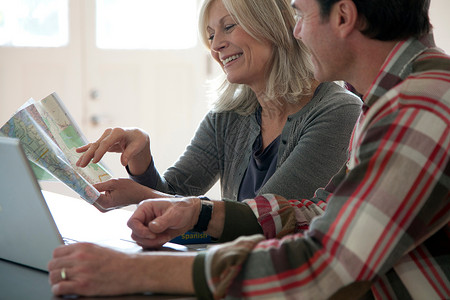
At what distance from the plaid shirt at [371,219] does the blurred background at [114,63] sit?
264 centimetres

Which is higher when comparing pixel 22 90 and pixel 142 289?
pixel 142 289

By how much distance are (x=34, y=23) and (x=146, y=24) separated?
0.76 m

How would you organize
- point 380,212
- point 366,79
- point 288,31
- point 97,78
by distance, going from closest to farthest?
point 380,212 < point 366,79 < point 288,31 < point 97,78

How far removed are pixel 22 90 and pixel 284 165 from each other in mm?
2536

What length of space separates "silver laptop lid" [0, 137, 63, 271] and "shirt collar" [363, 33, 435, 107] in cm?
58

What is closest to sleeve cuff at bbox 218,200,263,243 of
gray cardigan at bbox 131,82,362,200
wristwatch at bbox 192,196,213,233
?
wristwatch at bbox 192,196,213,233

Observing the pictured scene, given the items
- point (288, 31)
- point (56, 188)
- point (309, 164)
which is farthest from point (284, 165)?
point (56, 188)

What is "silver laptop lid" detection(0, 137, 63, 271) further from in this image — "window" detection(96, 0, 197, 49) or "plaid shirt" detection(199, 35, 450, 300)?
"window" detection(96, 0, 197, 49)

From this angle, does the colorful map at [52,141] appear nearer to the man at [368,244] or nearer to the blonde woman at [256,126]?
the blonde woman at [256,126]

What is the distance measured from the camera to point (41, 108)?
1.35 m

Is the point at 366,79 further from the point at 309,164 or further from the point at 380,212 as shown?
the point at 309,164

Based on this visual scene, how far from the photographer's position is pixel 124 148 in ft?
5.54

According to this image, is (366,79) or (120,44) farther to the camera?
(120,44)

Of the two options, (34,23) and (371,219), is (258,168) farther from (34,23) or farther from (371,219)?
(34,23)
